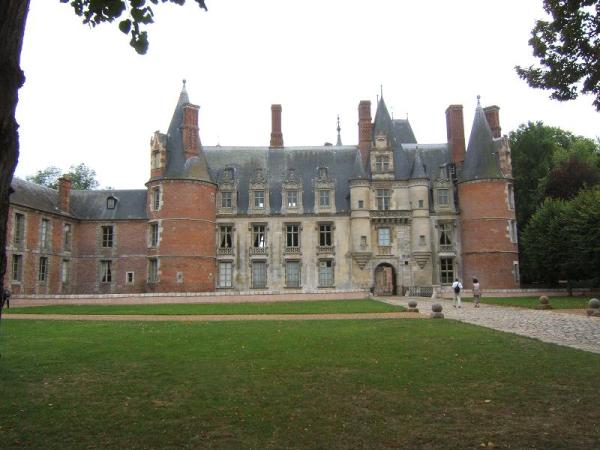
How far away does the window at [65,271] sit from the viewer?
3638 cm

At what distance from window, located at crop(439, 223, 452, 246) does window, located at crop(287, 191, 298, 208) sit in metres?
10.6

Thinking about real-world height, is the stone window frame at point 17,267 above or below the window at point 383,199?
below

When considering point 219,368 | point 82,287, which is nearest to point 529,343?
point 219,368

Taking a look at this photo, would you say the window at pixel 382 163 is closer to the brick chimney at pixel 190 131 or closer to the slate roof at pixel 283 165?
the slate roof at pixel 283 165

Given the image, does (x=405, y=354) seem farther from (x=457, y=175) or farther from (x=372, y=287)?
(x=457, y=175)

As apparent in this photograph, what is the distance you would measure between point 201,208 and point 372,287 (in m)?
13.1

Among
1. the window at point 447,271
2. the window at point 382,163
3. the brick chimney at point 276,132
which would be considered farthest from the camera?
the brick chimney at point 276,132

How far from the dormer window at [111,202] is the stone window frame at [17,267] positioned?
8114mm

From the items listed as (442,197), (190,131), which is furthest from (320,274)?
(190,131)

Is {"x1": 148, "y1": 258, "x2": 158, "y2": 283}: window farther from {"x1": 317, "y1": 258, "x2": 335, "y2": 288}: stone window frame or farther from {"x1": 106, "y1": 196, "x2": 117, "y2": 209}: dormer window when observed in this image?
{"x1": 317, "y1": 258, "x2": 335, "y2": 288}: stone window frame

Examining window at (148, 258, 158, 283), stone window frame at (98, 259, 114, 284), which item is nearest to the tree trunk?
window at (148, 258, 158, 283)

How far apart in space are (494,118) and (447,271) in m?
12.2

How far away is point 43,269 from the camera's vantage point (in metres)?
34.3

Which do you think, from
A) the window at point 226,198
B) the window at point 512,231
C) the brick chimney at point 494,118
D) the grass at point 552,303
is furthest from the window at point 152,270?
the brick chimney at point 494,118
